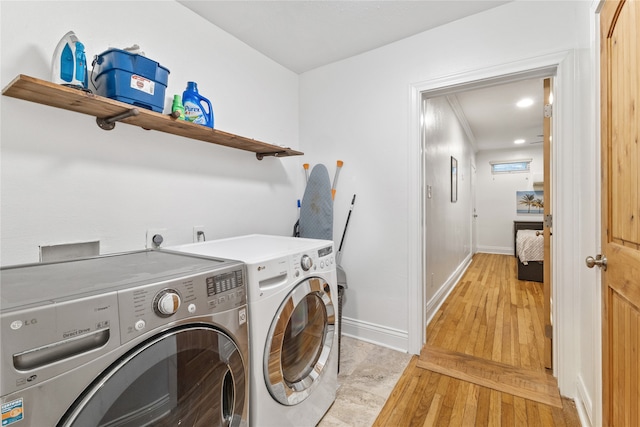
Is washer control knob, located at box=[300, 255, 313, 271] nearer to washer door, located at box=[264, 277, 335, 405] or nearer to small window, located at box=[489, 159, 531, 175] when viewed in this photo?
washer door, located at box=[264, 277, 335, 405]

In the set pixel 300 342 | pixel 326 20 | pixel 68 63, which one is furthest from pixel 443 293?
pixel 68 63

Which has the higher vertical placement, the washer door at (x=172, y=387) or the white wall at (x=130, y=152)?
the white wall at (x=130, y=152)

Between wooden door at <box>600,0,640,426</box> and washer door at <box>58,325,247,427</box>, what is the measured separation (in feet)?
4.17

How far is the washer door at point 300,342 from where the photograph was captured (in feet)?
3.99

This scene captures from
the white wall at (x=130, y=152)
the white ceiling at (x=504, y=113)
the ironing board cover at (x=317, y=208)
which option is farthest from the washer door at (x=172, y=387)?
the white ceiling at (x=504, y=113)

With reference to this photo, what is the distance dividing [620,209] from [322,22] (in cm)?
190

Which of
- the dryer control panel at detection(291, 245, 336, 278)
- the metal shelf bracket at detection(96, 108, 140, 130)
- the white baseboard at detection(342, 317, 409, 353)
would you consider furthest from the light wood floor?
the metal shelf bracket at detection(96, 108, 140, 130)

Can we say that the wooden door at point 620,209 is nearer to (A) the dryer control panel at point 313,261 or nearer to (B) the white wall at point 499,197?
(A) the dryer control panel at point 313,261

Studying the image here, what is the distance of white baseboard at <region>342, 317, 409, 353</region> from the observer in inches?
87.0

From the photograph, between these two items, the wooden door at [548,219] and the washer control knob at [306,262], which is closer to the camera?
the washer control knob at [306,262]

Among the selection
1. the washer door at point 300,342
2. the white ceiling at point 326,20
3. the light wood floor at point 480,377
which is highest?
the white ceiling at point 326,20

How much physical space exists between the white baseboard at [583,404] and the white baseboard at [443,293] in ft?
3.98

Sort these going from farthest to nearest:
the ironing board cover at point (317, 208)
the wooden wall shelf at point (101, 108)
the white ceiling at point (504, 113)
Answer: the white ceiling at point (504, 113)
the ironing board cover at point (317, 208)
the wooden wall shelf at point (101, 108)

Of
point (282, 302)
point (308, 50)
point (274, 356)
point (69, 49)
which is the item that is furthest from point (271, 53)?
point (274, 356)
